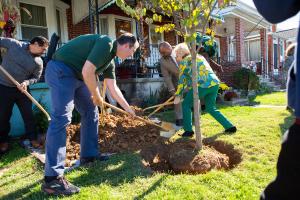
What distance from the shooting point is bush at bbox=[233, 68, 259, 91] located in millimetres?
13367

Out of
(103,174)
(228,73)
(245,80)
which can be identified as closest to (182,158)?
(103,174)

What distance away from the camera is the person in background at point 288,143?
154 centimetres

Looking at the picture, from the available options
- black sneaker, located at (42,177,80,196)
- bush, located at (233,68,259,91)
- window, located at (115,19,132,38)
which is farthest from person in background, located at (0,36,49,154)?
bush, located at (233,68,259,91)

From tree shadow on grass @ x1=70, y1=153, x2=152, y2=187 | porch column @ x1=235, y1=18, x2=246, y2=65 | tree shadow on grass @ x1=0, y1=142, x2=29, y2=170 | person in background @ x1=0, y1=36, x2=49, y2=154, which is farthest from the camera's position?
porch column @ x1=235, y1=18, x2=246, y2=65

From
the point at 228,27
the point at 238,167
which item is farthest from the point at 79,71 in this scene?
the point at 228,27

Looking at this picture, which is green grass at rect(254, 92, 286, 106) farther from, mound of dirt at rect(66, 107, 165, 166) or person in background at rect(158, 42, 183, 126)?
mound of dirt at rect(66, 107, 165, 166)

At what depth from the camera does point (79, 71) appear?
397 cm

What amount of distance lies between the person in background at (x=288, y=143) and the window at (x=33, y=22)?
978cm

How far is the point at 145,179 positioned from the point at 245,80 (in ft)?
33.9

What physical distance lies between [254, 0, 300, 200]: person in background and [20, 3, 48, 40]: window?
978 centimetres

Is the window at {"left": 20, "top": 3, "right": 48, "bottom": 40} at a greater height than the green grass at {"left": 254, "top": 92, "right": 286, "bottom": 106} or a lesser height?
greater

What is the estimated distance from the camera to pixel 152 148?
5.14m

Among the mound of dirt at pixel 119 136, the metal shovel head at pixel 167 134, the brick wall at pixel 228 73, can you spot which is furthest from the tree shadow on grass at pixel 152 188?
the brick wall at pixel 228 73

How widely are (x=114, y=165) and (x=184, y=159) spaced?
2.97 feet
